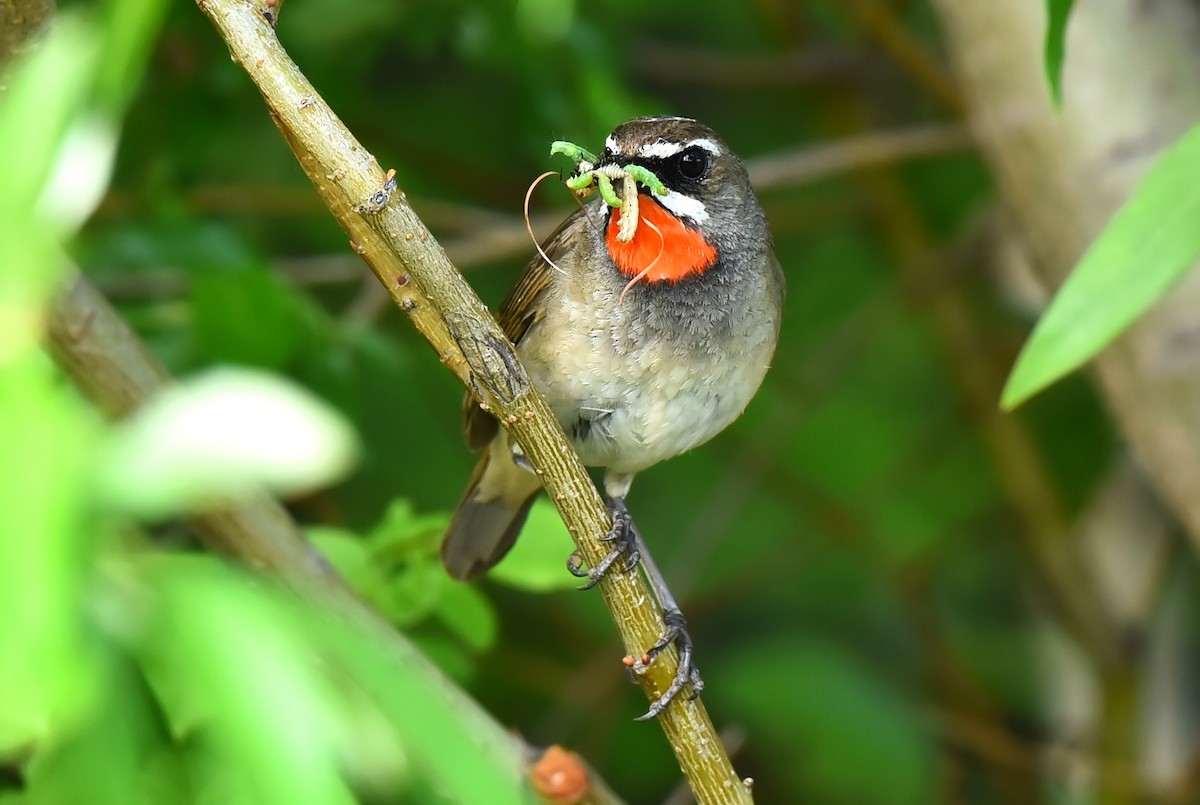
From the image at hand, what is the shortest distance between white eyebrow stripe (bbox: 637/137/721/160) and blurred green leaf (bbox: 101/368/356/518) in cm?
199

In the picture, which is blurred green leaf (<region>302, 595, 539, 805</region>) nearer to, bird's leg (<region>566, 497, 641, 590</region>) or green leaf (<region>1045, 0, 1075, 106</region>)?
bird's leg (<region>566, 497, 641, 590</region>)

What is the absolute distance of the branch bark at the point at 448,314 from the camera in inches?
70.9

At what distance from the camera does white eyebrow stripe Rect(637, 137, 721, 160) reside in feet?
9.61

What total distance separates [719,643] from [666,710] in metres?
3.10

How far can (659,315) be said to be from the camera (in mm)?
3092

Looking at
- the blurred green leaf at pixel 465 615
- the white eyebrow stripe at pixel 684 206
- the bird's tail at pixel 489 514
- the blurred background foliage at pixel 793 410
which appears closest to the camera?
the blurred green leaf at pixel 465 615

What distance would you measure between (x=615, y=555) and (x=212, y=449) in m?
A: 1.29

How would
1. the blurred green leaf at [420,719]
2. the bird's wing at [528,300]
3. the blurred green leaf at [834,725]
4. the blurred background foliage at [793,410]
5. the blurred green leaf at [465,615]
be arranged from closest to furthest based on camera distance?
the blurred green leaf at [420,719] → the blurred green leaf at [465,615] → the bird's wing at [528,300] → the blurred background foliage at [793,410] → the blurred green leaf at [834,725]

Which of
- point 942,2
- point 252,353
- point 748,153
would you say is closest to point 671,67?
point 748,153

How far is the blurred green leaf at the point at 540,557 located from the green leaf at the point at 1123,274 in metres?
1.10

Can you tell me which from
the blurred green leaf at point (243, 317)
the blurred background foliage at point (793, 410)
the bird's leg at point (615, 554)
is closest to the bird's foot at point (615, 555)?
the bird's leg at point (615, 554)

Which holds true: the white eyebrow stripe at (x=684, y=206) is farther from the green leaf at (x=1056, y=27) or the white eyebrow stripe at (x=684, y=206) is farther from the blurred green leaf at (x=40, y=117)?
the blurred green leaf at (x=40, y=117)

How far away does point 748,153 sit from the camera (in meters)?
5.34

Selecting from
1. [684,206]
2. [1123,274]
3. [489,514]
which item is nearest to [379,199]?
[1123,274]
